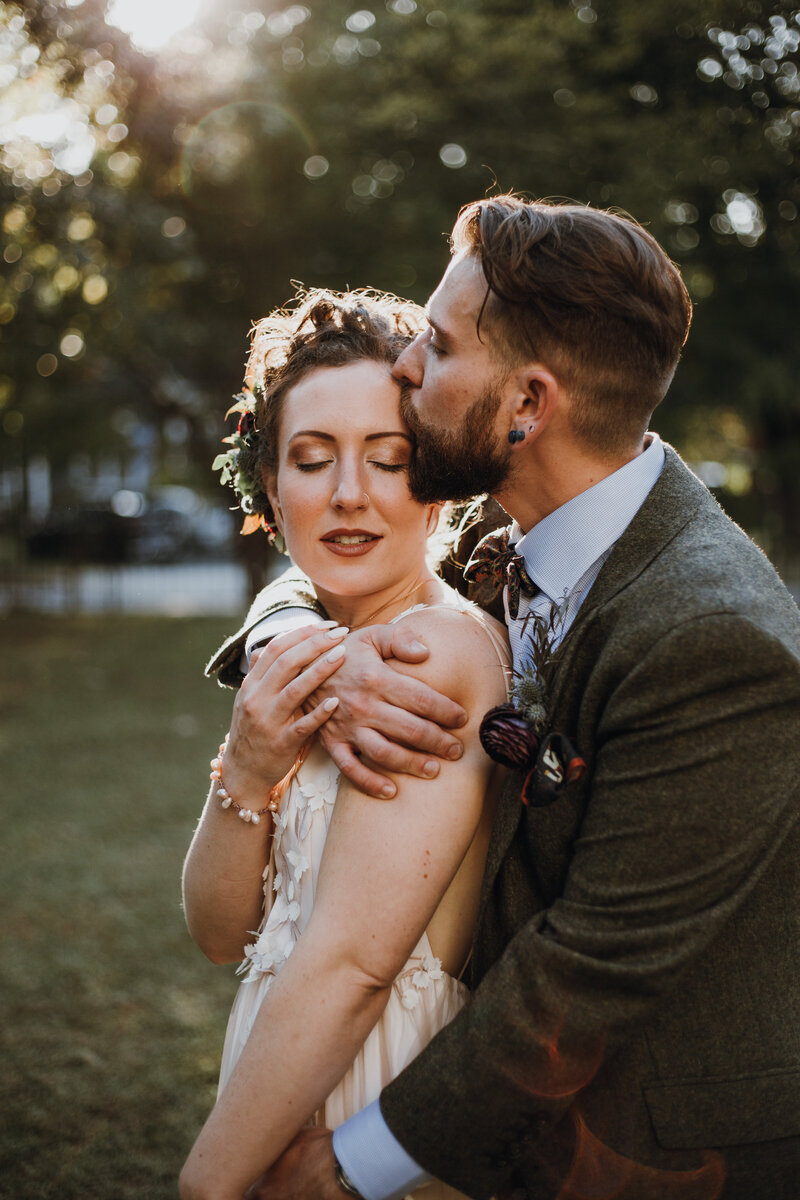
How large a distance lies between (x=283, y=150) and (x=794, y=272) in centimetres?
775

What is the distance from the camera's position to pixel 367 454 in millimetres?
2533

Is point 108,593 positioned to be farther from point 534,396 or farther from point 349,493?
point 534,396

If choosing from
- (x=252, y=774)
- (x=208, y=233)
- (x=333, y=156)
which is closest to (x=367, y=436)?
(x=252, y=774)

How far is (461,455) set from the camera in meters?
2.40

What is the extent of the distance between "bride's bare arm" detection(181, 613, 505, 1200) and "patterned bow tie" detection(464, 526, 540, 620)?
51 cm

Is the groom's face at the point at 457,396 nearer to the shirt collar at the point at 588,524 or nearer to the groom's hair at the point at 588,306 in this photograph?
the groom's hair at the point at 588,306

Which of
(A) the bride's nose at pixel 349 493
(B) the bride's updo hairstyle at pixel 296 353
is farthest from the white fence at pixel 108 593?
(A) the bride's nose at pixel 349 493

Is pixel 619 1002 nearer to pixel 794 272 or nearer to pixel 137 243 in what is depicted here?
pixel 137 243

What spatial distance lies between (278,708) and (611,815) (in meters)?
0.81

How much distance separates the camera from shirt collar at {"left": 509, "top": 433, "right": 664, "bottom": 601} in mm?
2209

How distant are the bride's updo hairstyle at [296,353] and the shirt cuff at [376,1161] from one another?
1628mm

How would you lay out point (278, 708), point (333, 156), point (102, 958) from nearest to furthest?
1. point (278, 708)
2. point (102, 958)
3. point (333, 156)

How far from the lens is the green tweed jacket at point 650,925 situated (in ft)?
5.93

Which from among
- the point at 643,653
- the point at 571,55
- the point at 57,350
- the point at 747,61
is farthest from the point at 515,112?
the point at 643,653
